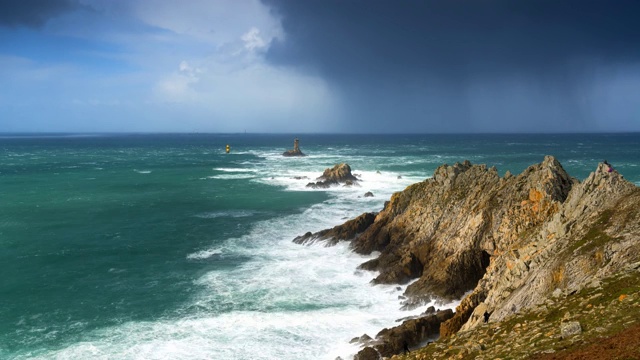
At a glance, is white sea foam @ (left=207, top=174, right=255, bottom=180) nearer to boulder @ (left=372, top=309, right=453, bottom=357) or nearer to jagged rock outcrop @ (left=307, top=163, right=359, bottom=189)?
jagged rock outcrop @ (left=307, top=163, right=359, bottom=189)

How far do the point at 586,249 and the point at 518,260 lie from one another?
185 inches

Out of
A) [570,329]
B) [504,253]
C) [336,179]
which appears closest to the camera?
[570,329]

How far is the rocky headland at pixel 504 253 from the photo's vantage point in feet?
59.9

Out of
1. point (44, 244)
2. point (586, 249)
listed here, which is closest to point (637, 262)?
point (586, 249)

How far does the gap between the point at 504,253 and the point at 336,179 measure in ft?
233

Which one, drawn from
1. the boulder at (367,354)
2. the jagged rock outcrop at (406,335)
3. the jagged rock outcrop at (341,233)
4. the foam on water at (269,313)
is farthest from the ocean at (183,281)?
the jagged rock outcrop at (406,335)

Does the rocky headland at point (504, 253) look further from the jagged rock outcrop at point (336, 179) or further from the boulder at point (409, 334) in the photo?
the jagged rock outcrop at point (336, 179)

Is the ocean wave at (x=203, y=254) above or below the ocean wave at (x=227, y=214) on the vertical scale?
below

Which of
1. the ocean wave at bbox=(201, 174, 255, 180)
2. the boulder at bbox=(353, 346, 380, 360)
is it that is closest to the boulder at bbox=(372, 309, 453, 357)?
the boulder at bbox=(353, 346, 380, 360)

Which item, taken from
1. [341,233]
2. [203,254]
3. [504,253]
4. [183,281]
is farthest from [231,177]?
[504,253]

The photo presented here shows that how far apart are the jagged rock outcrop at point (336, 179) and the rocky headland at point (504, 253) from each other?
1823 inches

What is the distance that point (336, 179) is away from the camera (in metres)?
99.9

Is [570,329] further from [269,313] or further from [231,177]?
[231,177]

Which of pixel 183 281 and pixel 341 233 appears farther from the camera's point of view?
pixel 341 233
